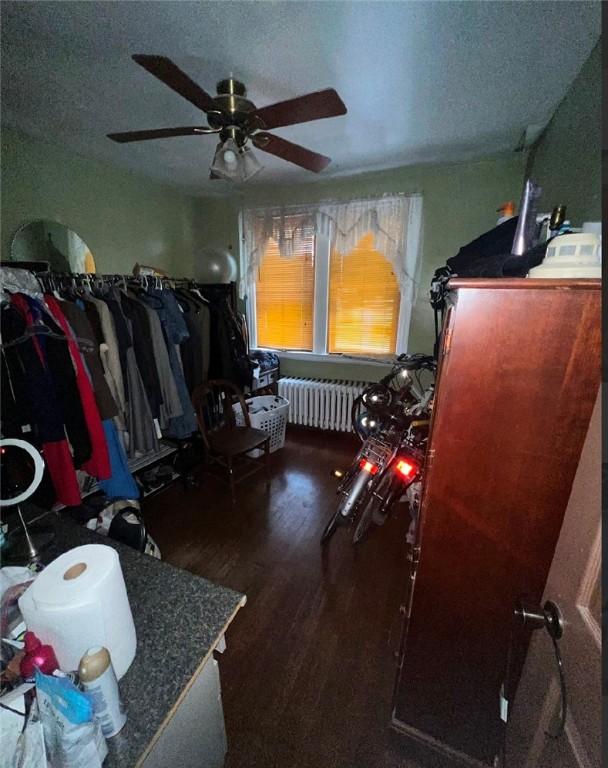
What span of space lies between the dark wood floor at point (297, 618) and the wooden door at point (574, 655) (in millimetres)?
601

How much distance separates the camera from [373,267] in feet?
9.33

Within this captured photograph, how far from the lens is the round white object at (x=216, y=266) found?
9.86ft

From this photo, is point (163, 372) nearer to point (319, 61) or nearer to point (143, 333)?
point (143, 333)

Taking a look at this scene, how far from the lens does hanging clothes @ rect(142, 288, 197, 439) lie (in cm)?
213

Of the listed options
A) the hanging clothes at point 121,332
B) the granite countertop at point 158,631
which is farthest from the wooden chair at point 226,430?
the granite countertop at point 158,631

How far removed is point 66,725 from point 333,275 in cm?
307

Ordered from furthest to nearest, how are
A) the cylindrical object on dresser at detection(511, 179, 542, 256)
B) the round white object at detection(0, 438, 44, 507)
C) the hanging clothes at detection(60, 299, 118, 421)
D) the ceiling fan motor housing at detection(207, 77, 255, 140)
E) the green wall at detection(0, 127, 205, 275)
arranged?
1. the green wall at detection(0, 127, 205, 275)
2. the hanging clothes at detection(60, 299, 118, 421)
3. the ceiling fan motor housing at detection(207, 77, 255, 140)
4. the cylindrical object on dresser at detection(511, 179, 542, 256)
5. the round white object at detection(0, 438, 44, 507)

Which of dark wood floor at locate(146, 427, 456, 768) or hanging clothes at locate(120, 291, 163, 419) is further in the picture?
hanging clothes at locate(120, 291, 163, 419)

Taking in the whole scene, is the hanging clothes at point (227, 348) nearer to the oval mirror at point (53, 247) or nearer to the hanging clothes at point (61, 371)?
the oval mirror at point (53, 247)

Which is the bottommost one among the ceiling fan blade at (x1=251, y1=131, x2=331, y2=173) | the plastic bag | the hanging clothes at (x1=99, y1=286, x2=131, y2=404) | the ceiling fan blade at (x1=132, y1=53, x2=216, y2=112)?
the plastic bag

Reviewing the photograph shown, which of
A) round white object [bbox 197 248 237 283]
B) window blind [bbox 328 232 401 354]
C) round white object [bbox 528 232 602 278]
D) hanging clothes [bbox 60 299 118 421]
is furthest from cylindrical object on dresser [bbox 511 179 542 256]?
round white object [bbox 197 248 237 283]

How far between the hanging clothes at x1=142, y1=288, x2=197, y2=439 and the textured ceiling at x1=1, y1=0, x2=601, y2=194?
3.56ft

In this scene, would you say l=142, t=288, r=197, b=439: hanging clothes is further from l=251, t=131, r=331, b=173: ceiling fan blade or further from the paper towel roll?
the paper towel roll

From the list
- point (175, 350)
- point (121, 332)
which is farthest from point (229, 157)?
point (175, 350)
